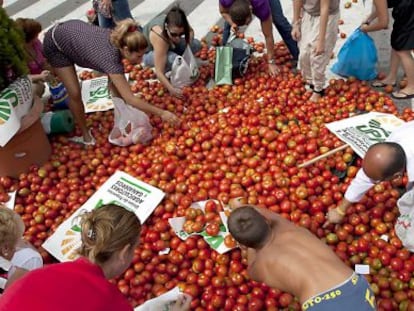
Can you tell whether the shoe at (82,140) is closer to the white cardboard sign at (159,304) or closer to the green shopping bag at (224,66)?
the green shopping bag at (224,66)

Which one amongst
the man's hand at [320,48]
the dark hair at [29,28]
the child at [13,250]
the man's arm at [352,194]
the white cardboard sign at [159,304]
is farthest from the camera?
the dark hair at [29,28]

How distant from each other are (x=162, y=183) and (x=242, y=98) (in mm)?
1542

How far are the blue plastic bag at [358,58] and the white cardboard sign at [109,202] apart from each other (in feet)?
8.67

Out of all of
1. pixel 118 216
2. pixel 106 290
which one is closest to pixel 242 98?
pixel 118 216

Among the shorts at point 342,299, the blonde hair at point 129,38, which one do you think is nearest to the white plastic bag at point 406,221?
the shorts at point 342,299

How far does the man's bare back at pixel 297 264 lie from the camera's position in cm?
228

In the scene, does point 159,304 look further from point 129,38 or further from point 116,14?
point 116,14

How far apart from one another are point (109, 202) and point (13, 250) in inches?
48.6

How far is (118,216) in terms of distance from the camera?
224 cm

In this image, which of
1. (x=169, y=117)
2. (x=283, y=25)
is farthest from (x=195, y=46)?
(x=169, y=117)

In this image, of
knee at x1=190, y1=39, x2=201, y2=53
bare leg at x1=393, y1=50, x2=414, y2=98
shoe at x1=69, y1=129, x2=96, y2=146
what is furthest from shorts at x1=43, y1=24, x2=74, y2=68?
Result: bare leg at x1=393, y1=50, x2=414, y2=98

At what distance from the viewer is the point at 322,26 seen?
13.3 ft

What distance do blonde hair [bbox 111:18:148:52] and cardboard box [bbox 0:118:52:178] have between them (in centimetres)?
110

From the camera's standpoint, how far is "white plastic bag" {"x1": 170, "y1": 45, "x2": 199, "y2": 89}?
195 inches
